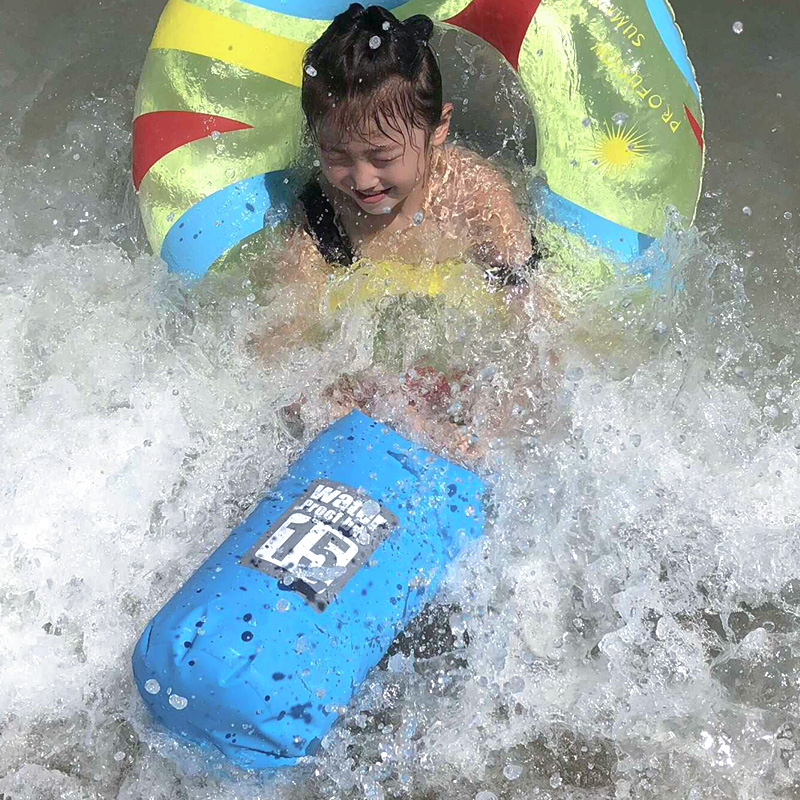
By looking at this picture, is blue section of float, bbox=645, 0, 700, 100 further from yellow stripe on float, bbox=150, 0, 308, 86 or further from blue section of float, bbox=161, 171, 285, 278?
blue section of float, bbox=161, 171, 285, 278

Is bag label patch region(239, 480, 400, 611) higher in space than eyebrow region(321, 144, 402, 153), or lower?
lower

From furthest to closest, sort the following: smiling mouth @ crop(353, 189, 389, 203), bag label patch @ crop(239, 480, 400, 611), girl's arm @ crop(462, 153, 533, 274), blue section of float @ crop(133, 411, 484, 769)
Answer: girl's arm @ crop(462, 153, 533, 274), smiling mouth @ crop(353, 189, 389, 203), bag label patch @ crop(239, 480, 400, 611), blue section of float @ crop(133, 411, 484, 769)

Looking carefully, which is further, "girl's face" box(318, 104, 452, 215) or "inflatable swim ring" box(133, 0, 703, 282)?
"inflatable swim ring" box(133, 0, 703, 282)

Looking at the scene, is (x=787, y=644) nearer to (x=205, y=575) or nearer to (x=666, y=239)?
(x=666, y=239)

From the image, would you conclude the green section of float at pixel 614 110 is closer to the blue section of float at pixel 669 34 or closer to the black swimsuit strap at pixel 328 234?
the blue section of float at pixel 669 34

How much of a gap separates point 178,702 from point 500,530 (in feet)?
2.43

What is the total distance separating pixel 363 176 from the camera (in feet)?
6.51

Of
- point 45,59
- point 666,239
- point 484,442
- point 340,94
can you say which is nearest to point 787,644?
point 484,442

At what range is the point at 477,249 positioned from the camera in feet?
7.32

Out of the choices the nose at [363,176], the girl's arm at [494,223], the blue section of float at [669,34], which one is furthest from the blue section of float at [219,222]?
the blue section of float at [669,34]

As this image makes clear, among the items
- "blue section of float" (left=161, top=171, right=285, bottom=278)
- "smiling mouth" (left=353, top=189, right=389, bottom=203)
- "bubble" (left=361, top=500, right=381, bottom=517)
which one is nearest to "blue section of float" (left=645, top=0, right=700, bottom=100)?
"smiling mouth" (left=353, top=189, right=389, bottom=203)

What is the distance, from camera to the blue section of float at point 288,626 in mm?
1479

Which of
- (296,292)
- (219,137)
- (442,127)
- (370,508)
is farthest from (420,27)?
(370,508)

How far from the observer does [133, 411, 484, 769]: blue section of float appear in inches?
58.2
